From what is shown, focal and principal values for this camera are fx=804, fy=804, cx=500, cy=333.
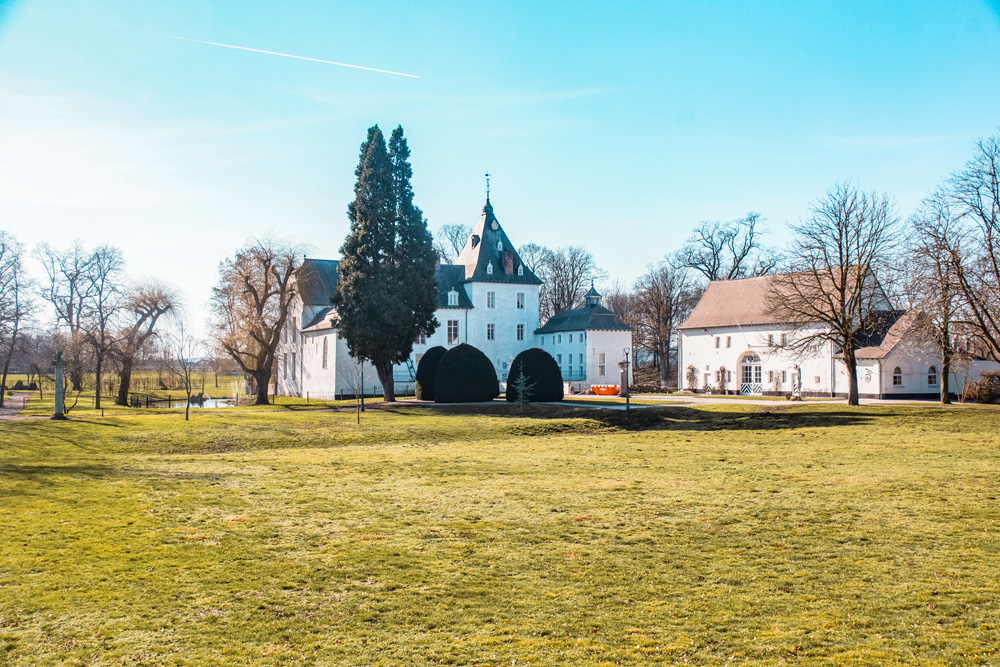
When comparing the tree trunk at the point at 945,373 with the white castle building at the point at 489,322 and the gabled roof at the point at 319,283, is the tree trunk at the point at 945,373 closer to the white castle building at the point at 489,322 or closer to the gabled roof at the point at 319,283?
the white castle building at the point at 489,322

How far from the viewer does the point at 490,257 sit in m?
63.1

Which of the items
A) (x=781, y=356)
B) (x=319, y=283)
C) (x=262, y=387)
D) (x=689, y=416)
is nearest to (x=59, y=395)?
(x=262, y=387)

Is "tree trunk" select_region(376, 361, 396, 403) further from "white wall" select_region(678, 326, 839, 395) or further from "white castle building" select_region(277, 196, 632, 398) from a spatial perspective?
"white wall" select_region(678, 326, 839, 395)

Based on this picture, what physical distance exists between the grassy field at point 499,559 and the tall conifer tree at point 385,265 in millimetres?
22072

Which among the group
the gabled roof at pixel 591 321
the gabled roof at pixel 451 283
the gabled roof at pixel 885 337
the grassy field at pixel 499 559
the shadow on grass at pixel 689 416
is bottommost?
the grassy field at pixel 499 559

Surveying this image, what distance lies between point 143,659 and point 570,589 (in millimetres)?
4240

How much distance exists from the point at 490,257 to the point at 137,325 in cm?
2633

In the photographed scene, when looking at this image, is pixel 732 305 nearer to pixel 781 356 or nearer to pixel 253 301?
pixel 781 356

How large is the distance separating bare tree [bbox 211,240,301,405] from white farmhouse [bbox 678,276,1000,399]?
28.4m

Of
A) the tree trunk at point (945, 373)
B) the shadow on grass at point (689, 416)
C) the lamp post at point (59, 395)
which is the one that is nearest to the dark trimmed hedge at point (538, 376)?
the shadow on grass at point (689, 416)

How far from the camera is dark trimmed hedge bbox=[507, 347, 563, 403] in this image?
42125mm

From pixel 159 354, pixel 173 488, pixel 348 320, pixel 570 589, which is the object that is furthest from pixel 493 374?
pixel 570 589

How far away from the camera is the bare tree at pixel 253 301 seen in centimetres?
4872

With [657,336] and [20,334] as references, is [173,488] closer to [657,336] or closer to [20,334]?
[20,334]
